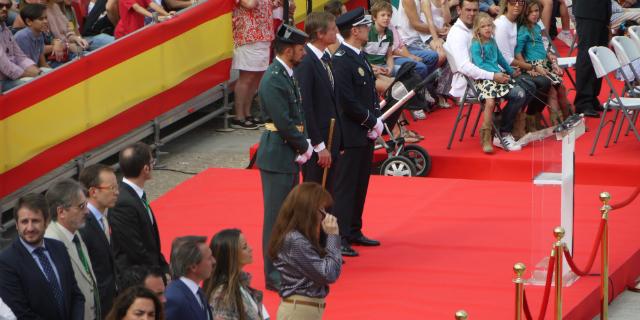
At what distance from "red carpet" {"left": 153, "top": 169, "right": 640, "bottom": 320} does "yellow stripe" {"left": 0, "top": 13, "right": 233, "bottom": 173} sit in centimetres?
98

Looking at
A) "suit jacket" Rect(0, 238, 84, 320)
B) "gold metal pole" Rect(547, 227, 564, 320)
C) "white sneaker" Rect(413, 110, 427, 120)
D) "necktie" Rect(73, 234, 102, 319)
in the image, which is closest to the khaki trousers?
"necktie" Rect(73, 234, 102, 319)

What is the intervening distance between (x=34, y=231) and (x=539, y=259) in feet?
14.1

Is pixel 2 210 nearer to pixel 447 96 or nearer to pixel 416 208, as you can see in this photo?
pixel 416 208

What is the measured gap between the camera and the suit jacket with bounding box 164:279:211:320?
644 centimetres

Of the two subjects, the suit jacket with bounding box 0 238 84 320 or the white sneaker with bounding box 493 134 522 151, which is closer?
the suit jacket with bounding box 0 238 84 320

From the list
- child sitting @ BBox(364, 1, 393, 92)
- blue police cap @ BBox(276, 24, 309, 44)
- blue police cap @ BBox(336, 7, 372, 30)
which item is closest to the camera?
blue police cap @ BBox(276, 24, 309, 44)

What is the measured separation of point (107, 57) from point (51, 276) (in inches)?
226

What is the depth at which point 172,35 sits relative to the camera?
1311 cm

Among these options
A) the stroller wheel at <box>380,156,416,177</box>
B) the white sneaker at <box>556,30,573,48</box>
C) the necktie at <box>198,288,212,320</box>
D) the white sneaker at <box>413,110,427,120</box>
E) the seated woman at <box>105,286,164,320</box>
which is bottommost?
the white sneaker at <box>556,30,573,48</box>

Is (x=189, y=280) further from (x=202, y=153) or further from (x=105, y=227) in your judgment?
(x=202, y=153)

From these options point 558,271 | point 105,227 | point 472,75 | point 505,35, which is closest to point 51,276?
point 105,227

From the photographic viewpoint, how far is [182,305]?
6441 millimetres

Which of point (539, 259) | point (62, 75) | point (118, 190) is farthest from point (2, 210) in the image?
point (539, 259)

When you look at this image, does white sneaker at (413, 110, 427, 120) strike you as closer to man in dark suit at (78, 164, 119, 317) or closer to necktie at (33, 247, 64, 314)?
man in dark suit at (78, 164, 119, 317)
